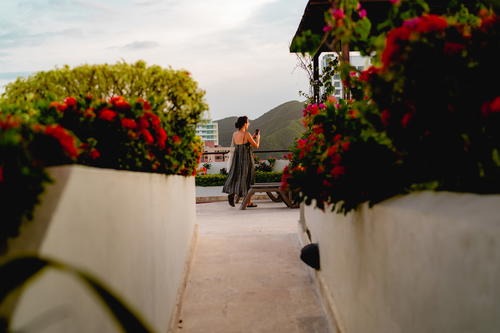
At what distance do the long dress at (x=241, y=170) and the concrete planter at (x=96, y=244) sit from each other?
6791 mm

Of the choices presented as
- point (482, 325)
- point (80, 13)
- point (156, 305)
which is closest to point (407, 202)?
point (482, 325)

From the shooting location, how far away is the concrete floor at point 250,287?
3.68 meters

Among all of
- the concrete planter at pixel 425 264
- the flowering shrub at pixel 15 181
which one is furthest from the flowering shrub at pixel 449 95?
the flowering shrub at pixel 15 181

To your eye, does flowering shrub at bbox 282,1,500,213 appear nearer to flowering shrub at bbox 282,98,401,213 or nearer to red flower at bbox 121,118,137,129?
flowering shrub at bbox 282,98,401,213

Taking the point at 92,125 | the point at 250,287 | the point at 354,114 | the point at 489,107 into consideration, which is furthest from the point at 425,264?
the point at 250,287

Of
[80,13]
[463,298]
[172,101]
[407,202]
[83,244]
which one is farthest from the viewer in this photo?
[80,13]

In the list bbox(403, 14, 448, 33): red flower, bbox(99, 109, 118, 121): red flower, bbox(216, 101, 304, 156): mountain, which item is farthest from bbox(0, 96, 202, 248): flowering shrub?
bbox(216, 101, 304, 156): mountain

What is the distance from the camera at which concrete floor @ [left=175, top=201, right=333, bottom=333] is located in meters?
3.68

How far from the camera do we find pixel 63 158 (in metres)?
1.74

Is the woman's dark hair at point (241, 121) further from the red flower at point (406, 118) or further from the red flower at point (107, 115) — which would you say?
the red flower at point (406, 118)

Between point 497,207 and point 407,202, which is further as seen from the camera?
point 407,202

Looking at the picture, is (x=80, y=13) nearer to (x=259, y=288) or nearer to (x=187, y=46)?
(x=187, y=46)

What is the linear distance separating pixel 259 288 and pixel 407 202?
2.69 m

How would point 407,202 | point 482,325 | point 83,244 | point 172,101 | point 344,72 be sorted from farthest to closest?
point 172,101 < point 344,72 < point 407,202 < point 83,244 < point 482,325
